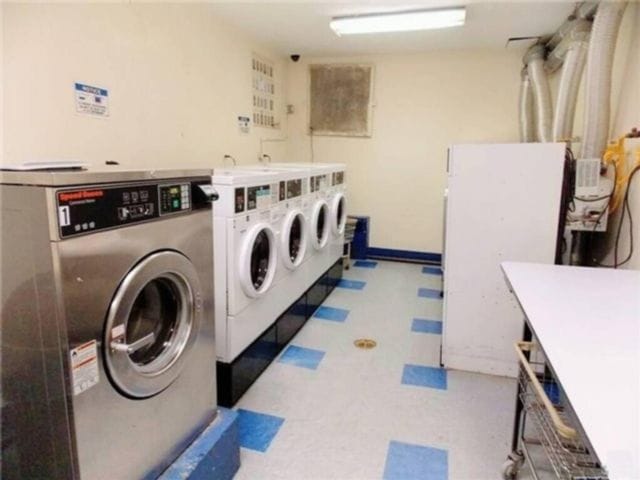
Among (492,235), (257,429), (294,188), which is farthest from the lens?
(294,188)

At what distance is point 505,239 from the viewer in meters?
2.48

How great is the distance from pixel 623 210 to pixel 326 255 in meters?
2.25

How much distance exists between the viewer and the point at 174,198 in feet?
4.58

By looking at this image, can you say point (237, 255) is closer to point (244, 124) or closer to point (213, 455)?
point (213, 455)

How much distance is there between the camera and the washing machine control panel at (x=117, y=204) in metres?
1.03

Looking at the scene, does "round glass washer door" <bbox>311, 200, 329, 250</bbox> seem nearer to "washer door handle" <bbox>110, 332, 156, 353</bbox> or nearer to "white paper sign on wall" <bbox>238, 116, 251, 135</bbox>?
"white paper sign on wall" <bbox>238, 116, 251, 135</bbox>

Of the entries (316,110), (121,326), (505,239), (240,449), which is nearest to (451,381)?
(505,239)

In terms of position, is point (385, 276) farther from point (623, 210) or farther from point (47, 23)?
point (47, 23)

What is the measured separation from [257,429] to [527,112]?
12.9ft

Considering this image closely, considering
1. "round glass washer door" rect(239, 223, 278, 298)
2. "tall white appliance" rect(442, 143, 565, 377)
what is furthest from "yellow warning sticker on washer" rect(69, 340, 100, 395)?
"tall white appliance" rect(442, 143, 565, 377)

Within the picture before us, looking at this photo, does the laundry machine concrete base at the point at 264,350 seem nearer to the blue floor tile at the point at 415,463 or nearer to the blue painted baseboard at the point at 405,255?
the blue floor tile at the point at 415,463

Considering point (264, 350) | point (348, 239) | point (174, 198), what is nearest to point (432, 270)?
point (348, 239)

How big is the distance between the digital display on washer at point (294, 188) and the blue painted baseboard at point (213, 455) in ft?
4.94

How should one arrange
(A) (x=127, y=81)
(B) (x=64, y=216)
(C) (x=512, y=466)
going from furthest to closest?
(A) (x=127, y=81)
(C) (x=512, y=466)
(B) (x=64, y=216)
